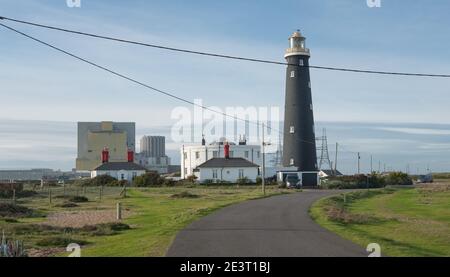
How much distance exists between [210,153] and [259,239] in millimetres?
75347

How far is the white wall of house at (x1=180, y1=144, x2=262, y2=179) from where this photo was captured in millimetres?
91750

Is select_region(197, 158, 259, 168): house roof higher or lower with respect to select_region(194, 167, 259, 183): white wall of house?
higher

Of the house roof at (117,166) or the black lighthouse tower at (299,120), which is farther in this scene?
the house roof at (117,166)

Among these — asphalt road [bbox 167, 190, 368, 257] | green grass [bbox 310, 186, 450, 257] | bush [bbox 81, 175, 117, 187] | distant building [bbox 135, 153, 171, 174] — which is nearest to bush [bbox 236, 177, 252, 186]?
bush [bbox 81, 175, 117, 187]

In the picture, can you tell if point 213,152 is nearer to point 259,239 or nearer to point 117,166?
point 117,166

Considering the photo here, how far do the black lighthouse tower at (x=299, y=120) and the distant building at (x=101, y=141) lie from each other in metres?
45.4

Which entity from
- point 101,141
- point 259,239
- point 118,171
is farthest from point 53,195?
point 101,141

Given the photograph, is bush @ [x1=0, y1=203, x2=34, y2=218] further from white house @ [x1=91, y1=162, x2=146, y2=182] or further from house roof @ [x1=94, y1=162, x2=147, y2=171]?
house roof @ [x1=94, y1=162, x2=147, y2=171]

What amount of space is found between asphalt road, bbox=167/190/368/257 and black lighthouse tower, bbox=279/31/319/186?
41028 millimetres

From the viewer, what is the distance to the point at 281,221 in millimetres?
22578

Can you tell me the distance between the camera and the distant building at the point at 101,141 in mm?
105000

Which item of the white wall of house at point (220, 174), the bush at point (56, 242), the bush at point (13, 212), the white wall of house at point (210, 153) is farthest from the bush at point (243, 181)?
the bush at point (56, 242)

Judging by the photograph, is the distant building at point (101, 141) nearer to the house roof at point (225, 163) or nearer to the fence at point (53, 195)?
the house roof at point (225, 163)

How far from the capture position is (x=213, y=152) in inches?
3607
